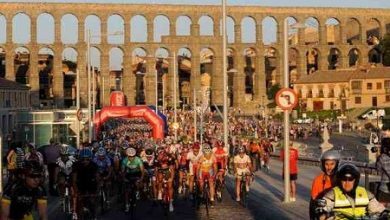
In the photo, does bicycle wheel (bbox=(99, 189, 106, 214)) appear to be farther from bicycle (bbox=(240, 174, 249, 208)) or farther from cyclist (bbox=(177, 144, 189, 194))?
bicycle (bbox=(240, 174, 249, 208))

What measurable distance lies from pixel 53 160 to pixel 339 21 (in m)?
111

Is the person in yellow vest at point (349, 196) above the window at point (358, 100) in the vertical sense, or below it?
below

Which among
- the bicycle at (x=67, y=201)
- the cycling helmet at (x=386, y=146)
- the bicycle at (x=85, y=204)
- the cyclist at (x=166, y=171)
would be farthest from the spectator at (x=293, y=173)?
the cycling helmet at (x=386, y=146)

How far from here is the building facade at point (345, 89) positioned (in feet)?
352

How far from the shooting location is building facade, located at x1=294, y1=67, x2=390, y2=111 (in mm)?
107375

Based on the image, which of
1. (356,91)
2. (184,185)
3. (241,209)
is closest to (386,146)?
(241,209)

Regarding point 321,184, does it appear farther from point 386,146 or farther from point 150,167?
point 150,167

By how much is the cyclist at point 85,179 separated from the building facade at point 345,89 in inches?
3724

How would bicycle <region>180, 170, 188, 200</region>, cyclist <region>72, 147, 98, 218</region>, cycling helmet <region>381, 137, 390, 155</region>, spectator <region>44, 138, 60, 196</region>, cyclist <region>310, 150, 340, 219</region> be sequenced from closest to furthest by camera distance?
cyclist <region>310, 150, 340, 219</region> < cycling helmet <region>381, 137, 390, 155</region> < cyclist <region>72, 147, 98, 218</region> < bicycle <region>180, 170, 188, 200</region> < spectator <region>44, 138, 60, 196</region>

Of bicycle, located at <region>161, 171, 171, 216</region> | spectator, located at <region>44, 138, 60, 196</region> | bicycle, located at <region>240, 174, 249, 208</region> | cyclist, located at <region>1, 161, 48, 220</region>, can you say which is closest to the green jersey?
bicycle, located at <region>161, 171, 171, 216</region>

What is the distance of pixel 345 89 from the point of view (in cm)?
11044

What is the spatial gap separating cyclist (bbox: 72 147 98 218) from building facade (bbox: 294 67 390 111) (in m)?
94.6

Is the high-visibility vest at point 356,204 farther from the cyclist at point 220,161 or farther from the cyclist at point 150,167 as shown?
the cyclist at point 220,161

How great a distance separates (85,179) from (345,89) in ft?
322
